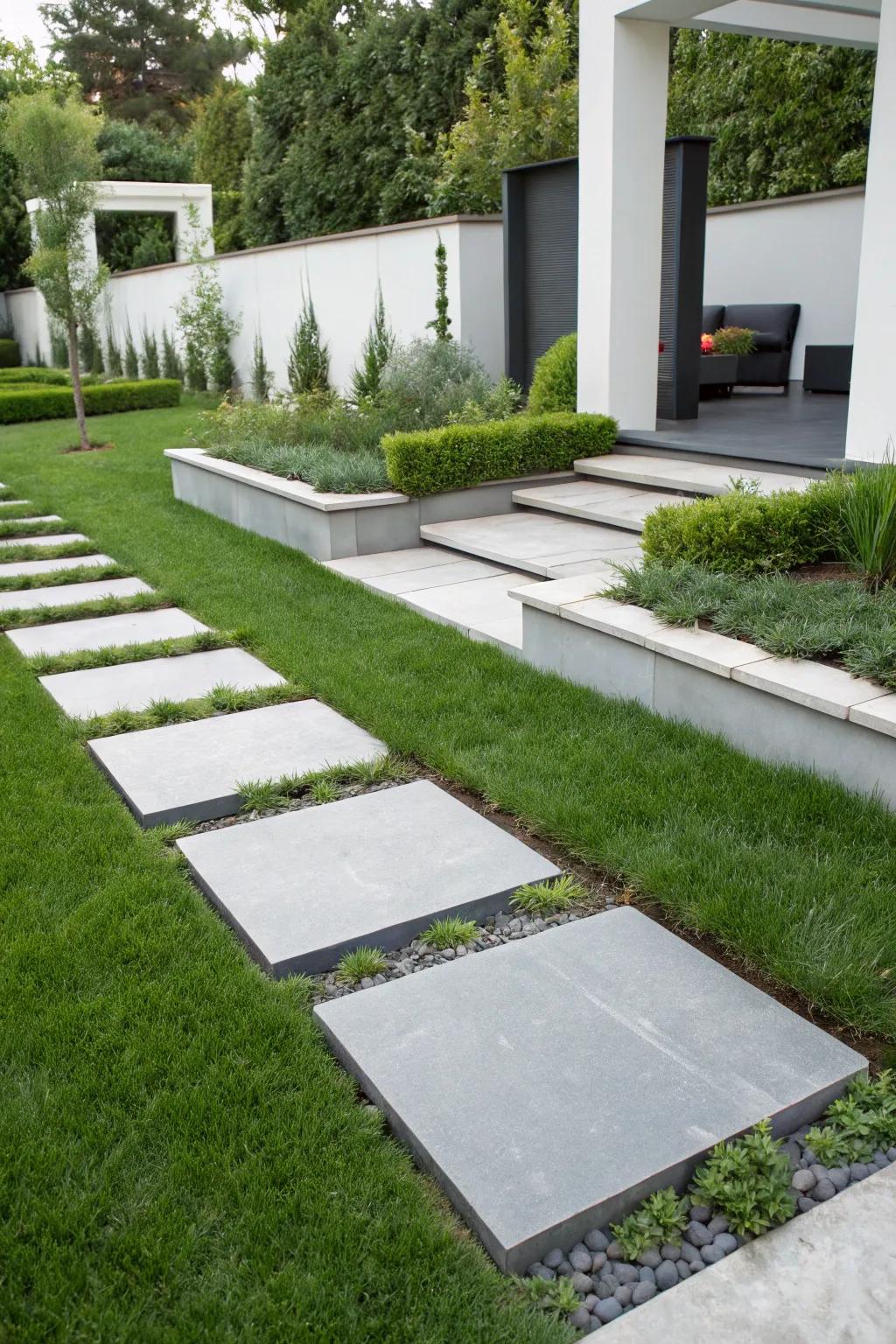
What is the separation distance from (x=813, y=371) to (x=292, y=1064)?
1000 cm

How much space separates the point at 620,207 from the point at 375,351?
15.2ft

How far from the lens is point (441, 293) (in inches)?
424

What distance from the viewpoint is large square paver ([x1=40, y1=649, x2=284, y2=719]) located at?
4.23 meters

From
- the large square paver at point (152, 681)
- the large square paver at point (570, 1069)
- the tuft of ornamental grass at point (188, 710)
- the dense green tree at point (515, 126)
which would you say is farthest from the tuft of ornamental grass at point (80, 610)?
the dense green tree at point (515, 126)

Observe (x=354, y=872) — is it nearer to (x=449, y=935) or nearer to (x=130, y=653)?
(x=449, y=935)

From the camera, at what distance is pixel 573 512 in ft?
21.8

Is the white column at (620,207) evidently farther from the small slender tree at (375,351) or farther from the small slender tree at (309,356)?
the small slender tree at (309,356)

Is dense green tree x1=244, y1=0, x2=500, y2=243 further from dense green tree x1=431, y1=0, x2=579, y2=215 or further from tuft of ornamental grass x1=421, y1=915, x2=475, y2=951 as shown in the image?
tuft of ornamental grass x1=421, y1=915, x2=475, y2=951

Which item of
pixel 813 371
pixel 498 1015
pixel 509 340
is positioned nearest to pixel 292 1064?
pixel 498 1015

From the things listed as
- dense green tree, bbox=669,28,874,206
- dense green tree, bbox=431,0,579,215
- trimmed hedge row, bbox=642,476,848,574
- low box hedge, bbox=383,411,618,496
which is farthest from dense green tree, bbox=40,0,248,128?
trimmed hedge row, bbox=642,476,848,574

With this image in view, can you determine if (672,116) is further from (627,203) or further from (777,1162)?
(777,1162)

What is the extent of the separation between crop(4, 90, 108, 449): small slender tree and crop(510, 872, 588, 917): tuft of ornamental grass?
10159mm

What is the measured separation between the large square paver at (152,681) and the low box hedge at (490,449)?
7.24ft

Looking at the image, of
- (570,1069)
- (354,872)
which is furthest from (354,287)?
(570,1069)
